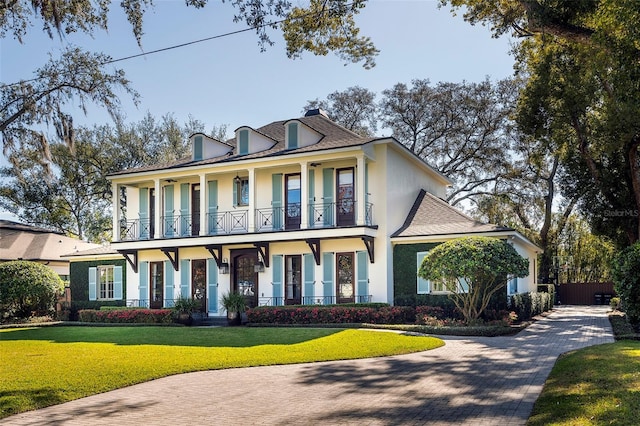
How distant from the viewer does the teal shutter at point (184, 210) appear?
27.1 meters

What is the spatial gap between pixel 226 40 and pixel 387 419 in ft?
31.1

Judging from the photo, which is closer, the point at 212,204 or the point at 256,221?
the point at 256,221

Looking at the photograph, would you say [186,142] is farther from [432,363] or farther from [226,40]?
[432,363]

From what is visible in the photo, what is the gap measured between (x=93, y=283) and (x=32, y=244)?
8189 millimetres

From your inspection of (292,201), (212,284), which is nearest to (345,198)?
(292,201)

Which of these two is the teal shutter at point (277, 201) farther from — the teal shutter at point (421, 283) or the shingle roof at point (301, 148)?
the teal shutter at point (421, 283)

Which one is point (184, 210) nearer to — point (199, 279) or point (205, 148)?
point (205, 148)

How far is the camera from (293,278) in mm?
24906

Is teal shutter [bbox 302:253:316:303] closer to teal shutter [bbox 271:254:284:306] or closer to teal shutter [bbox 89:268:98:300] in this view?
teal shutter [bbox 271:254:284:306]

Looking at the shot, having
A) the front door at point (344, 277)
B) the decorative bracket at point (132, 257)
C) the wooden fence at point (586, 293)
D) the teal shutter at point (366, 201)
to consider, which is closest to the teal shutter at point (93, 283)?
the decorative bracket at point (132, 257)

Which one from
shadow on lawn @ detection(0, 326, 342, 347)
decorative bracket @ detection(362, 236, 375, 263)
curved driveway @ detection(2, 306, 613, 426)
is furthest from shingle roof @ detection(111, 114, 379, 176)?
curved driveway @ detection(2, 306, 613, 426)

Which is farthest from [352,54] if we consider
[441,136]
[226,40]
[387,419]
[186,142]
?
[186,142]

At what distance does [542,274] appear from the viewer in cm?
4081

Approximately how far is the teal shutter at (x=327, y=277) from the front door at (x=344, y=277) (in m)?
0.24
